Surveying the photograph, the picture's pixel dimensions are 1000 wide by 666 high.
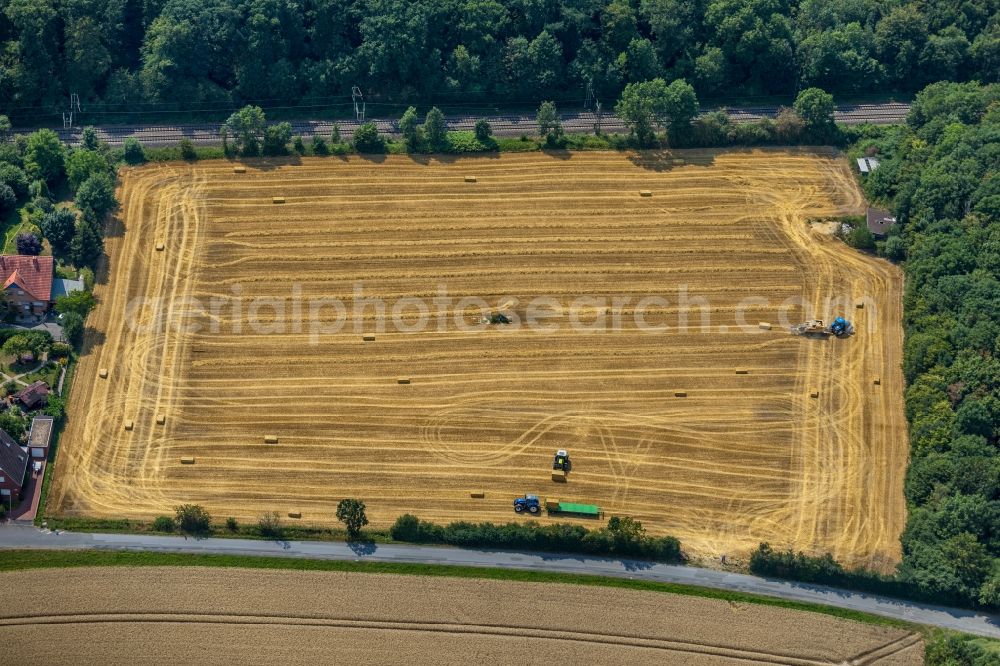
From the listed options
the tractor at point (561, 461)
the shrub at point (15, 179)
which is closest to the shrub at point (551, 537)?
the tractor at point (561, 461)

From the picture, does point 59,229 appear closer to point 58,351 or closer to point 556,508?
point 58,351

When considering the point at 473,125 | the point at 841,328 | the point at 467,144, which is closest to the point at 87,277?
the point at 467,144

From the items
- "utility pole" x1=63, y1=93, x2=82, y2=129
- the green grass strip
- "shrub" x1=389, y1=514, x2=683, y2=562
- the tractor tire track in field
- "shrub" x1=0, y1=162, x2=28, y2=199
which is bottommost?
the tractor tire track in field

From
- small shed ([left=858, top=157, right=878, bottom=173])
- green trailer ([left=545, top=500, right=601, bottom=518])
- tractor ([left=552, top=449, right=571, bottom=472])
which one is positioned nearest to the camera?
green trailer ([left=545, top=500, right=601, bottom=518])

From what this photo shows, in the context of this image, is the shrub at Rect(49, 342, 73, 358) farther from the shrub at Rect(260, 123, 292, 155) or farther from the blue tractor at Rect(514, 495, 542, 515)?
the blue tractor at Rect(514, 495, 542, 515)

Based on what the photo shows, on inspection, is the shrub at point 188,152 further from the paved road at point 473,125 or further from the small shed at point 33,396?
the small shed at point 33,396

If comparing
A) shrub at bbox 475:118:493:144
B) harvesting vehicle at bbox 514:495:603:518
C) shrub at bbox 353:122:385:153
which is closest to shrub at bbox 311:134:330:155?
shrub at bbox 353:122:385:153

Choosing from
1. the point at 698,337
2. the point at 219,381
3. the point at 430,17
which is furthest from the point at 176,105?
the point at 698,337
